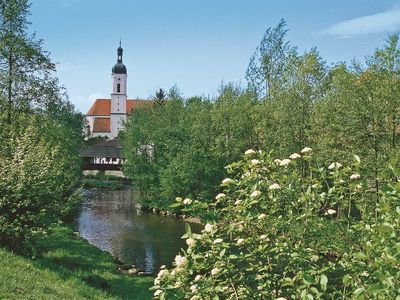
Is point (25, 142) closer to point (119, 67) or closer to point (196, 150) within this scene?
point (196, 150)

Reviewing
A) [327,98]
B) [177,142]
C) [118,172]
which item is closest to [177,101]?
[177,142]

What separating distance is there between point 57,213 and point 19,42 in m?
11.7

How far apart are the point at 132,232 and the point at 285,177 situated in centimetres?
3102

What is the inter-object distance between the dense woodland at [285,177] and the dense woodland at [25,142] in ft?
24.4

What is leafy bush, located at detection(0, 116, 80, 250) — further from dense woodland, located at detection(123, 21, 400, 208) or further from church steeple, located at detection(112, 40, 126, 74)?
church steeple, located at detection(112, 40, 126, 74)

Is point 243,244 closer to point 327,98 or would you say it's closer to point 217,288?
point 217,288

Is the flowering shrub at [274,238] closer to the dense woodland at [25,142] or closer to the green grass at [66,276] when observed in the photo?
the green grass at [66,276]

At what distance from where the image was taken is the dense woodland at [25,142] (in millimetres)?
18203

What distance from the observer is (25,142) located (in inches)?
792

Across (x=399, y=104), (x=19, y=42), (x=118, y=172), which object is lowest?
(x=118, y=172)

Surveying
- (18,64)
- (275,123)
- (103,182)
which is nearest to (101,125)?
(103,182)

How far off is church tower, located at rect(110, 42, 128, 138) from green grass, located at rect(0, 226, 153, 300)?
4146 inches

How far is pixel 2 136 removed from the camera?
22.2 metres

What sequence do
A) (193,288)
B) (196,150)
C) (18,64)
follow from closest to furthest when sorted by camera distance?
(193,288) < (18,64) < (196,150)
